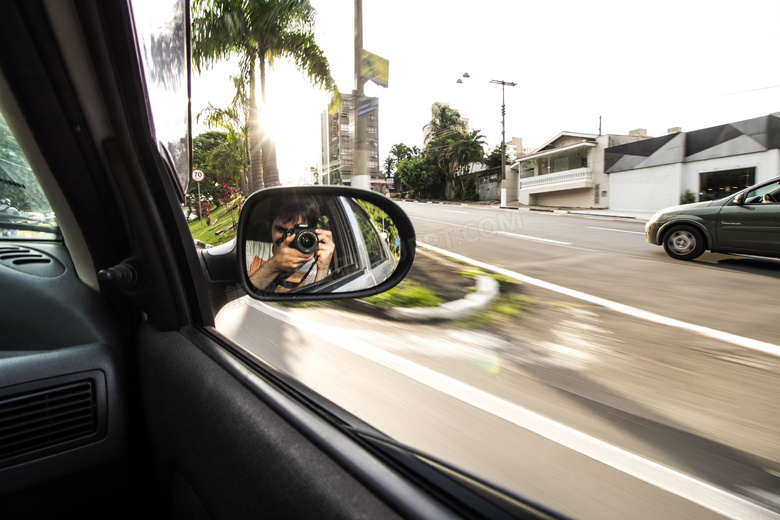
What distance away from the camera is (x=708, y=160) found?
599 centimetres

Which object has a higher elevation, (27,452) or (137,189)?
(137,189)

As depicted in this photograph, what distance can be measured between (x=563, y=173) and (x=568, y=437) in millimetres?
29503

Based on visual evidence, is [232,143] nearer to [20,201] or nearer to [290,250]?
[20,201]

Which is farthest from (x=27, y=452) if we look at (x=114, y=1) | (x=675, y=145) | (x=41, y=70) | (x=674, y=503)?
(x=675, y=145)

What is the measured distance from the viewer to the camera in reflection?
131 cm

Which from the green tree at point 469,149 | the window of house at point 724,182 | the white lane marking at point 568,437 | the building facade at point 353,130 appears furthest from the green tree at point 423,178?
the green tree at point 469,149

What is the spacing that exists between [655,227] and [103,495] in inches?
341

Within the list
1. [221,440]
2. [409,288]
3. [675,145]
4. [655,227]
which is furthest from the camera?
[655,227]

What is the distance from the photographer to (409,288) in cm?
505

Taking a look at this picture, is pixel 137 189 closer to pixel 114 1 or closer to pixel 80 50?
pixel 80 50

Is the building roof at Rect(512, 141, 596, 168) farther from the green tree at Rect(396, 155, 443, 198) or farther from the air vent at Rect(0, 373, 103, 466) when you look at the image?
the air vent at Rect(0, 373, 103, 466)

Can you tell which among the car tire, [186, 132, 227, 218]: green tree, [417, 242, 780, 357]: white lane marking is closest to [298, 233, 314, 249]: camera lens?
[186, 132, 227, 218]: green tree

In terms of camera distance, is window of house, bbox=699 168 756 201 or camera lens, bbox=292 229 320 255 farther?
window of house, bbox=699 168 756 201

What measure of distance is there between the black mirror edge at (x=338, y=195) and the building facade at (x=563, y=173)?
2044cm
